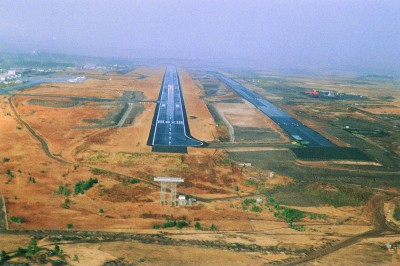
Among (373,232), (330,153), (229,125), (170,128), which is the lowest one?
(373,232)

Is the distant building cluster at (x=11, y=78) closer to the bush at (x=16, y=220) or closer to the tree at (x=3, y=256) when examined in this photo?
the bush at (x=16, y=220)

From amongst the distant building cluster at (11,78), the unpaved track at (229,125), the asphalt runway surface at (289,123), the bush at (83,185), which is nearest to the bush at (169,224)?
the bush at (83,185)

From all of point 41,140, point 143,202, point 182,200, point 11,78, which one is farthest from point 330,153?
point 11,78

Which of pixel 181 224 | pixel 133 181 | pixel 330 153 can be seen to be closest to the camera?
pixel 181 224

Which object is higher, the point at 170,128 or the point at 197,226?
the point at 170,128

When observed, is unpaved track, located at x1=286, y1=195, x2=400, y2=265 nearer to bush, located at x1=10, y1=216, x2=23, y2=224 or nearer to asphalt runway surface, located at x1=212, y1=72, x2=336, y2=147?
asphalt runway surface, located at x1=212, y1=72, x2=336, y2=147

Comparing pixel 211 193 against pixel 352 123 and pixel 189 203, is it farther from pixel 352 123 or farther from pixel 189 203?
pixel 352 123

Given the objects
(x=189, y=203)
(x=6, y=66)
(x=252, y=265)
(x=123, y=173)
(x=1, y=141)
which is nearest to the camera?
(x=252, y=265)

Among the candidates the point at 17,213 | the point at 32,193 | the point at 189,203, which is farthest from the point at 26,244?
the point at 189,203

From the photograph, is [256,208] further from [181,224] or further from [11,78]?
[11,78]
